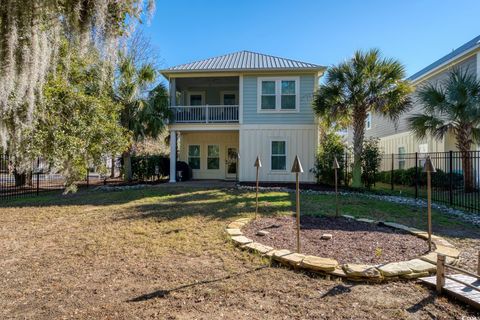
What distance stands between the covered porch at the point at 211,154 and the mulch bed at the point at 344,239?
33.7 ft

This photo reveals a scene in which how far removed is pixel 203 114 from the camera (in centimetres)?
1452

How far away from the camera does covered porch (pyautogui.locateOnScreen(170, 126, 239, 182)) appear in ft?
54.3

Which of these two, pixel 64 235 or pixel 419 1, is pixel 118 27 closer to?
pixel 64 235

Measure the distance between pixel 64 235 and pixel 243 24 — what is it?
12243 mm

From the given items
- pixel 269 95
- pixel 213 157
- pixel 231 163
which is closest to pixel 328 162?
pixel 269 95

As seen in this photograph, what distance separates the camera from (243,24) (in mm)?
14008

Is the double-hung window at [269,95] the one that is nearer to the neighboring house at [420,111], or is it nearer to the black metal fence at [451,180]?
the black metal fence at [451,180]

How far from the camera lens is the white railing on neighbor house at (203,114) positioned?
47.3 feet

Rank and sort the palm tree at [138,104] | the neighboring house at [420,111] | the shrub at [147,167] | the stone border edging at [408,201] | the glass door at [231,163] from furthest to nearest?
the glass door at [231,163], the shrub at [147,167], the palm tree at [138,104], the neighboring house at [420,111], the stone border edging at [408,201]

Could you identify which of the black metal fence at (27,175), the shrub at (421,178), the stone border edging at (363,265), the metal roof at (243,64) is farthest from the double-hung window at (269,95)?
the stone border edging at (363,265)

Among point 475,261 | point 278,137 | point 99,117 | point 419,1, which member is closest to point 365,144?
point 278,137

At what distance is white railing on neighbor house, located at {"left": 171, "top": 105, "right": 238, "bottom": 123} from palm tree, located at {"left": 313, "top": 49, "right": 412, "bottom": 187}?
4496 mm

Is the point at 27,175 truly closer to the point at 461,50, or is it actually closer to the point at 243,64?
the point at 243,64

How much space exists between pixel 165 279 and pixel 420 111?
1691cm
